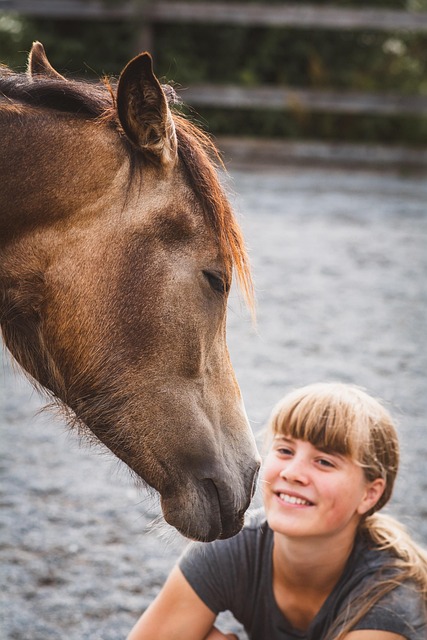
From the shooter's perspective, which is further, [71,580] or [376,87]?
[376,87]

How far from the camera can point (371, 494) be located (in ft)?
7.73

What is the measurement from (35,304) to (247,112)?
10.1m

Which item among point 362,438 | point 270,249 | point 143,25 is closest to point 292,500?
point 362,438

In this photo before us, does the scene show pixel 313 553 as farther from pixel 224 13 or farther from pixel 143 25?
pixel 143 25

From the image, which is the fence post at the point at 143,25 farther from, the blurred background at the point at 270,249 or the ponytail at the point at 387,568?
the ponytail at the point at 387,568

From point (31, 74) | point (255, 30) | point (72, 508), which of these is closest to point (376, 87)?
point (255, 30)

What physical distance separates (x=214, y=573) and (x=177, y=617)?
163 mm

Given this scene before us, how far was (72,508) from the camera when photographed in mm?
3568

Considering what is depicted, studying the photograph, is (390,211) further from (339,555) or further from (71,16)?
(339,555)

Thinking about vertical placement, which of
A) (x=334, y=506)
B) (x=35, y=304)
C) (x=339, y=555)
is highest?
(x=35, y=304)

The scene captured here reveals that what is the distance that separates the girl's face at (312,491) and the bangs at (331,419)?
0.09 ft

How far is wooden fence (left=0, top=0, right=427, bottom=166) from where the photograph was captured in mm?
10352

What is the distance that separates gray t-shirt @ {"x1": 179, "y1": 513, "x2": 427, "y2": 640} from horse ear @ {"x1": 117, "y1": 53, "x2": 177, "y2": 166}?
1183mm

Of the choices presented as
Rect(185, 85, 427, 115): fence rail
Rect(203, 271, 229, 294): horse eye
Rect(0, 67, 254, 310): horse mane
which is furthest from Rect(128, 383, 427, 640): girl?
Rect(185, 85, 427, 115): fence rail
